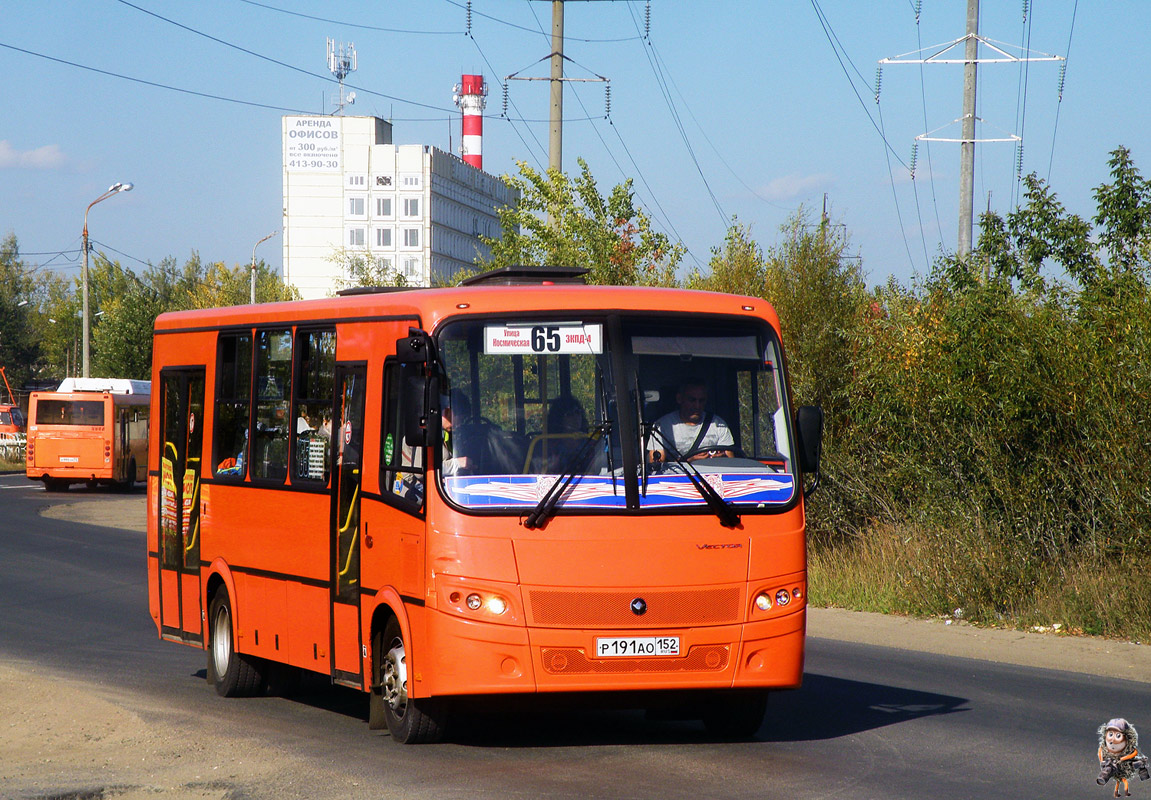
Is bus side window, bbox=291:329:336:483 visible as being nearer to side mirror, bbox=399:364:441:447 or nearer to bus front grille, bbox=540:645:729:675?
side mirror, bbox=399:364:441:447

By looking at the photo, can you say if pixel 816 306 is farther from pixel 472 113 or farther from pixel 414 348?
pixel 472 113

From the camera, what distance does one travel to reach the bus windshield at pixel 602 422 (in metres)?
8.50

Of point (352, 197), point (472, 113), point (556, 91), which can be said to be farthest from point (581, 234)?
point (472, 113)

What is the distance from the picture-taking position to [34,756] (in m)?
8.78

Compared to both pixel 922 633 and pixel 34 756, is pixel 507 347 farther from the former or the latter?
pixel 922 633

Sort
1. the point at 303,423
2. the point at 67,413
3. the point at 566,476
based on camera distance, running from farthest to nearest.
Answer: the point at 67,413 → the point at 303,423 → the point at 566,476

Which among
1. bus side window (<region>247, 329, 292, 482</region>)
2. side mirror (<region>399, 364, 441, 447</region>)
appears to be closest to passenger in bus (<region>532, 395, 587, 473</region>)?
side mirror (<region>399, 364, 441, 447</region>)

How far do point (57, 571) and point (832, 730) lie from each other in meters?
15.4

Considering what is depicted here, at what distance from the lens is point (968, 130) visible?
2564 cm

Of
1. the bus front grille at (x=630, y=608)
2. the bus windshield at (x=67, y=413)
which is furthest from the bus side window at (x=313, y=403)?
the bus windshield at (x=67, y=413)

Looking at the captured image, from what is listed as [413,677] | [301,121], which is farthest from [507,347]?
[301,121]

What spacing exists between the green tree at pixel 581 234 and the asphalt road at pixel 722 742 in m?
→ 15.3

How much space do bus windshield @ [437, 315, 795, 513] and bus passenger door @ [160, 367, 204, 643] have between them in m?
4.12

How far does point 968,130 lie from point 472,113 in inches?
5231
